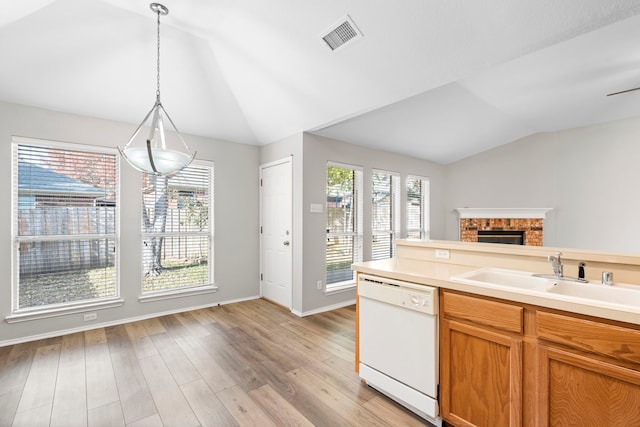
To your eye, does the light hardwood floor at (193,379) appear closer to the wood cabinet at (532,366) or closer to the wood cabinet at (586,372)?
the wood cabinet at (532,366)

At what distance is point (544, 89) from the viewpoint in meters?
3.81

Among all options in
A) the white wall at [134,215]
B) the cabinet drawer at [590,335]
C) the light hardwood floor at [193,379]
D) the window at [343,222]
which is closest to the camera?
the cabinet drawer at [590,335]

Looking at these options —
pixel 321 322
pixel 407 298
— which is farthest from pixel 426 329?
pixel 321 322

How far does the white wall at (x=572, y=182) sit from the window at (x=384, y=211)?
1.99 m

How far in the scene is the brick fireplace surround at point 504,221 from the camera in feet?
18.4

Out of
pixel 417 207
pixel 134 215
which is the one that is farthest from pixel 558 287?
pixel 417 207

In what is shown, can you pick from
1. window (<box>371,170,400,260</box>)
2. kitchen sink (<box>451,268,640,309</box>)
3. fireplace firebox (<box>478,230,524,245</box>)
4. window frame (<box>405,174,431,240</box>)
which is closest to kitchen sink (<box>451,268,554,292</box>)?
kitchen sink (<box>451,268,640,309</box>)

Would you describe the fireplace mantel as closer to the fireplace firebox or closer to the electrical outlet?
the fireplace firebox

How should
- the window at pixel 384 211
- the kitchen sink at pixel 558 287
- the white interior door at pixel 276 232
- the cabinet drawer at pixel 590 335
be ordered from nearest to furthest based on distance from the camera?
1. the cabinet drawer at pixel 590 335
2. the kitchen sink at pixel 558 287
3. the white interior door at pixel 276 232
4. the window at pixel 384 211

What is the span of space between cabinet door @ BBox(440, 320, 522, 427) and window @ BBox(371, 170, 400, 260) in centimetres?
316

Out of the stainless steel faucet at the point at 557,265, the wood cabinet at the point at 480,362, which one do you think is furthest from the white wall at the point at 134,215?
the stainless steel faucet at the point at 557,265

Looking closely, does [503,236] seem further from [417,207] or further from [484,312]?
[484,312]

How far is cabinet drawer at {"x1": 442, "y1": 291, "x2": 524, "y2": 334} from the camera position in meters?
1.53

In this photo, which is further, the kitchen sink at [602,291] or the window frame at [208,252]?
the window frame at [208,252]
